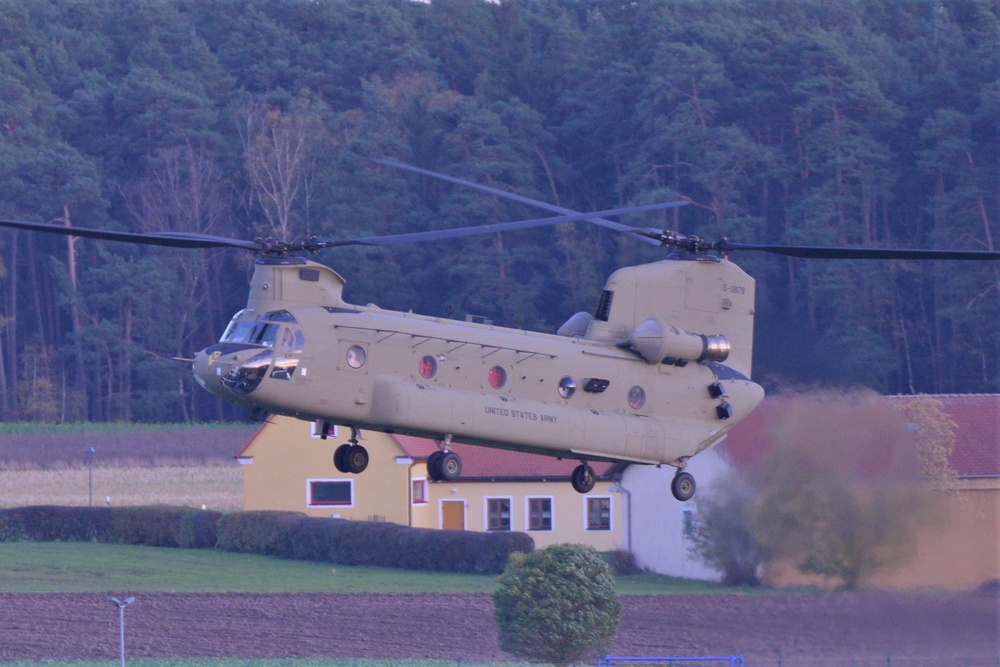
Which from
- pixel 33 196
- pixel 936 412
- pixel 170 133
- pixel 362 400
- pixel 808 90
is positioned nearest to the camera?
pixel 362 400

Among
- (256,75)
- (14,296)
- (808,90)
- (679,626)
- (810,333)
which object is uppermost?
(256,75)

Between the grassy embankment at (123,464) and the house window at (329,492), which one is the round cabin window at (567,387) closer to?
the house window at (329,492)

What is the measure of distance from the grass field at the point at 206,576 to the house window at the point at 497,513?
153 inches

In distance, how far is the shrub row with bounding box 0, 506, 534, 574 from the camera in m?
39.3

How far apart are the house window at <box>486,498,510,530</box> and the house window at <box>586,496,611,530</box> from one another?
2.32 m

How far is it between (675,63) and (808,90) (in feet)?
21.7

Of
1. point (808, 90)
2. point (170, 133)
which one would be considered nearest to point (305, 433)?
point (808, 90)

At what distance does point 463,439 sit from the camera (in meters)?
20.0

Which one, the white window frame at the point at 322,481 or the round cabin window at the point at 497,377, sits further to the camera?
the white window frame at the point at 322,481

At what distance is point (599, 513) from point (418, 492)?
5287mm

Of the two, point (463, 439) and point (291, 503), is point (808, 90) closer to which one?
point (291, 503)

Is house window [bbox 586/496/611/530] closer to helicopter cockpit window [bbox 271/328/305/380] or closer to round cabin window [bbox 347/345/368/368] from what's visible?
round cabin window [bbox 347/345/368/368]

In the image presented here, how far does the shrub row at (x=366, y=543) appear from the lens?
128 feet

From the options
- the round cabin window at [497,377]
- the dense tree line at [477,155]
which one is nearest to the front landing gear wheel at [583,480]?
the round cabin window at [497,377]
